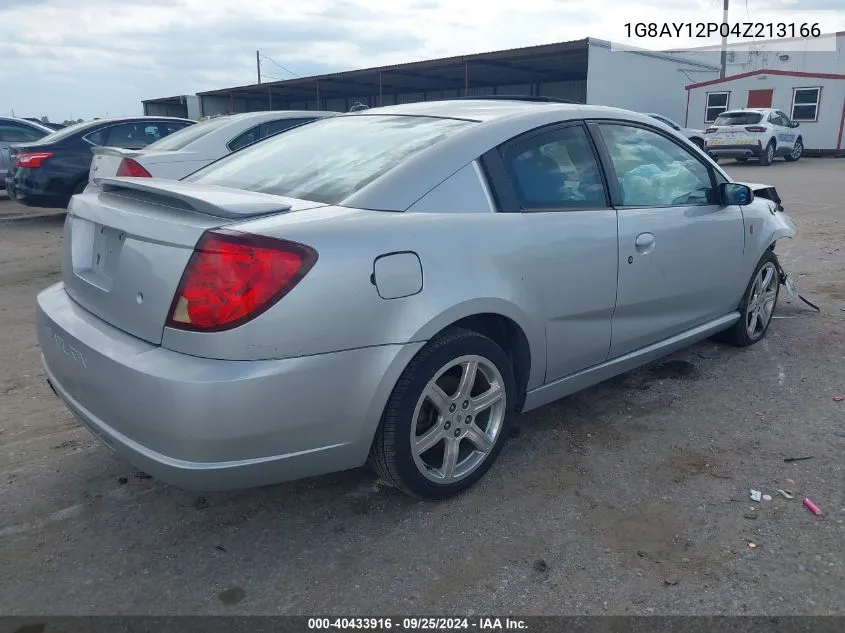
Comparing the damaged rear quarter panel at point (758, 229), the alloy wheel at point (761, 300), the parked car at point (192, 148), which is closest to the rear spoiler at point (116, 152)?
the parked car at point (192, 148)

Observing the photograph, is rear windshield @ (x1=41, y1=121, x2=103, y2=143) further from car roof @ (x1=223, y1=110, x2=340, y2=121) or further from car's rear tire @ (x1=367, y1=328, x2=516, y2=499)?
car's rear tire @ (x1=367, y1=328, x2=516, y2=499)

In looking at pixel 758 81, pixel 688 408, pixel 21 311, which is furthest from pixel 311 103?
pixel 688 408

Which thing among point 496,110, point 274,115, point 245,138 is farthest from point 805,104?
point 496,110

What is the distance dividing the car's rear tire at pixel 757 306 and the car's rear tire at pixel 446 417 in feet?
7.39

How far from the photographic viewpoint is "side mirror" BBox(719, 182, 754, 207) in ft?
12.9

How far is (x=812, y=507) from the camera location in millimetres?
2701

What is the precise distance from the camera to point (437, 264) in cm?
247

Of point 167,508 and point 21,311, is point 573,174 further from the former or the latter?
point 21,311

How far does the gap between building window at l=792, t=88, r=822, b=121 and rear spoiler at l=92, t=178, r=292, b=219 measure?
28316mm

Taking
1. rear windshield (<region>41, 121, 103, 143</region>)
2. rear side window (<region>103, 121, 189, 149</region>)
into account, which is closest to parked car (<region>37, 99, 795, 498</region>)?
rear windshield (<region>41, 121, 103, 143</region>)

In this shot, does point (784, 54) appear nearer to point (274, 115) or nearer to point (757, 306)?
point (274, 115)

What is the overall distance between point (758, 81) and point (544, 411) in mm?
27059

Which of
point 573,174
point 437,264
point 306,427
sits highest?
point 573,174

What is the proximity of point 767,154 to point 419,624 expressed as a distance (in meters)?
22.6
